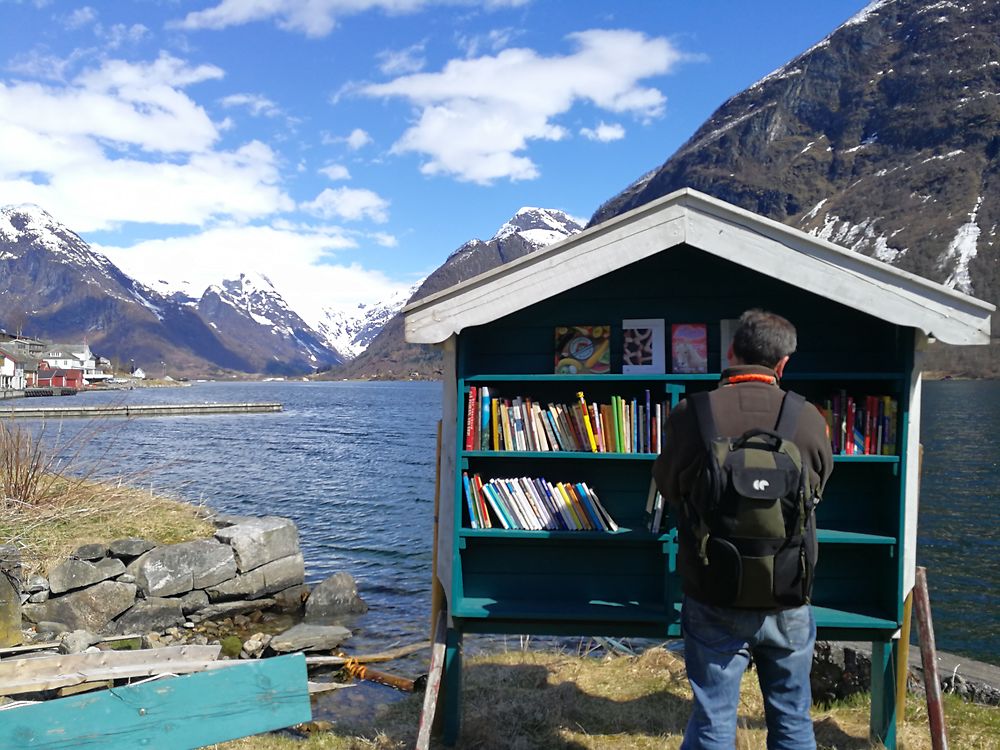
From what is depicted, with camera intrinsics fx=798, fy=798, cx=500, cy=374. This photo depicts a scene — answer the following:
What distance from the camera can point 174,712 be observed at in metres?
4.03

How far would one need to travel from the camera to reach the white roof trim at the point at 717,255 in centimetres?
458

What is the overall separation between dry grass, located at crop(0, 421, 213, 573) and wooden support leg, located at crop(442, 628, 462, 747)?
6996 millimetres

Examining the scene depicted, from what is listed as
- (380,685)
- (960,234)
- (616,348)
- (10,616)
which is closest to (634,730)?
(616,348)

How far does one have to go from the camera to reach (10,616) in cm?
773

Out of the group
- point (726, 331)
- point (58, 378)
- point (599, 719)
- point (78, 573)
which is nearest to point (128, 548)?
point (78, 573)

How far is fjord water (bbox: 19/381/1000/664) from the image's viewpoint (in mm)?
13484

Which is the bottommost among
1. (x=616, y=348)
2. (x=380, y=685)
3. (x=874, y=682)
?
(x=380, y=685)

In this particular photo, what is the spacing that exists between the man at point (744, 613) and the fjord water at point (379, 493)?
Result: 814cm

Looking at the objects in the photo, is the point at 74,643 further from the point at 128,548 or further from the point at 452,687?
the point at 452,687

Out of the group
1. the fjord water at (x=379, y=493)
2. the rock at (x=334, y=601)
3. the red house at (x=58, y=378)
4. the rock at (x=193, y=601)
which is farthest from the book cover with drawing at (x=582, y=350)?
the red house at (x=58, y=378)

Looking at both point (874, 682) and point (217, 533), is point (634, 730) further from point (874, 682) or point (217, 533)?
point (217, 533)

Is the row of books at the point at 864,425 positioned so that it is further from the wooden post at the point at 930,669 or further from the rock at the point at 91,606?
the rock at the point at 91,606

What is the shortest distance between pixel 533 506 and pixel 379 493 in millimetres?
22128

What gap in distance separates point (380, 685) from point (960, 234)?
537 feet
